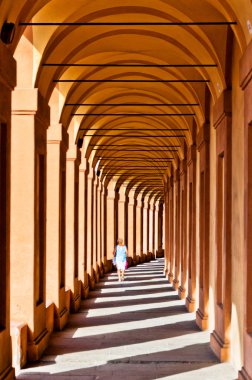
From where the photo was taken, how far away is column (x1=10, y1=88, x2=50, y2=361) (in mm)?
13766

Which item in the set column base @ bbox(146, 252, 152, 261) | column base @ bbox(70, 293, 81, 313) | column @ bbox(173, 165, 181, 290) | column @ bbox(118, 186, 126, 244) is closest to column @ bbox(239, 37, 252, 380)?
column base @ bbox(70, 293, 81, 313)

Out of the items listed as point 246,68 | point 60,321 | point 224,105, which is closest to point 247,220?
point 246,68

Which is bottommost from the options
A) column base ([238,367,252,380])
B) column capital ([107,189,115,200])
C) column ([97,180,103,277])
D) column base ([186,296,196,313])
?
column base ([238,367,252,380])

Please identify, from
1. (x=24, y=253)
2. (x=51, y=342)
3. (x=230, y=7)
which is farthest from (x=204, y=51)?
(x=51, y=342)

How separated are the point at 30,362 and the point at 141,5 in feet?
22.1

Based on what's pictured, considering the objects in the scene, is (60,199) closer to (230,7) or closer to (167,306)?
(167,306)

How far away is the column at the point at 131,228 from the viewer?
51.9 meters

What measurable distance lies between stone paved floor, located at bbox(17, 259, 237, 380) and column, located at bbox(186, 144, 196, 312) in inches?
19.8

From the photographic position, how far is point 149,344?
15.5 meters

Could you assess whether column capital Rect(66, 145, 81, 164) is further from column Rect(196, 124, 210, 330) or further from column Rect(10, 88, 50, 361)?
column Rect(10, 88, 50, 361)

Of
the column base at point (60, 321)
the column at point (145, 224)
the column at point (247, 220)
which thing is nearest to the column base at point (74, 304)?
the column base at point (60, 321)

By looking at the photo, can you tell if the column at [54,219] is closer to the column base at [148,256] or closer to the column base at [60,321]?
the column base at [60,321]

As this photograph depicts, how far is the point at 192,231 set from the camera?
71.8 ft

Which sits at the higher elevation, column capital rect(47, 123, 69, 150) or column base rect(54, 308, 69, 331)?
column capital rect(47, 123, 69, 150)
